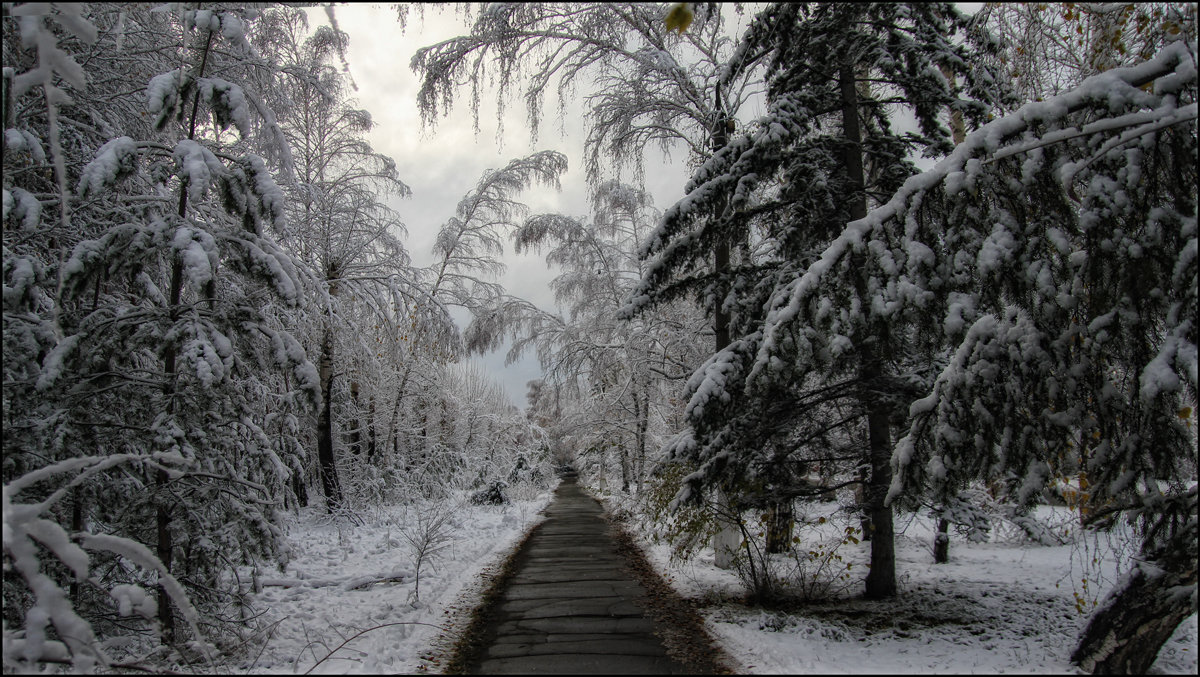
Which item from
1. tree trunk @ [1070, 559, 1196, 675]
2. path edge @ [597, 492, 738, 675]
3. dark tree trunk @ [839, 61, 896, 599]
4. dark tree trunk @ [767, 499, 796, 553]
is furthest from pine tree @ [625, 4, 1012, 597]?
tree trunk @ [1070, 559, 1196, 675]

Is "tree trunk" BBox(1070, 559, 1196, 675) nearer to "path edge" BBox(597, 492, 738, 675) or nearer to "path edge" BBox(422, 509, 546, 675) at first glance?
"path edge" BBox(597, 492, 738, 675)

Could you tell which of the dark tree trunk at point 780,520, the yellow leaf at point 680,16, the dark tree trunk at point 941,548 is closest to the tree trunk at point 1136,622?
the dark tree trunk at point 780,520

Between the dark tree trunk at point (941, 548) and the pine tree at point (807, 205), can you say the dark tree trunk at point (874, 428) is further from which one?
the dark tree trunk at point (941, 548)

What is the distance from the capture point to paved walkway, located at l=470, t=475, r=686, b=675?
4520 mm

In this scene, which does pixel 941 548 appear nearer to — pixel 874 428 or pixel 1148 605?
pixel 874 428

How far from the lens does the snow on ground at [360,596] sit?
4.57 metres

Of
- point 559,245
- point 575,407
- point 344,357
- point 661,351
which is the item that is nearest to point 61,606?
point 344,357

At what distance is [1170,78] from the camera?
3.42 meters

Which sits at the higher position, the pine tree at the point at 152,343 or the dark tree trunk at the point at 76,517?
the pine tree at the point at 152,343

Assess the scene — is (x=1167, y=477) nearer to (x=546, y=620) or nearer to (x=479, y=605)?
(x=546, y=620)

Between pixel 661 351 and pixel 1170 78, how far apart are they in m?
9.65

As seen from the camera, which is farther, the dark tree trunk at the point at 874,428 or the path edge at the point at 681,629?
the dark tree trunk at the point at 874,428

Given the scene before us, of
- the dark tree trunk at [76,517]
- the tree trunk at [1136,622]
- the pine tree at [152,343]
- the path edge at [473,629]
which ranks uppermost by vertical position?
the pine tree at [152,343]

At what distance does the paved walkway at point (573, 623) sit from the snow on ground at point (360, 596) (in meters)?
0.60
